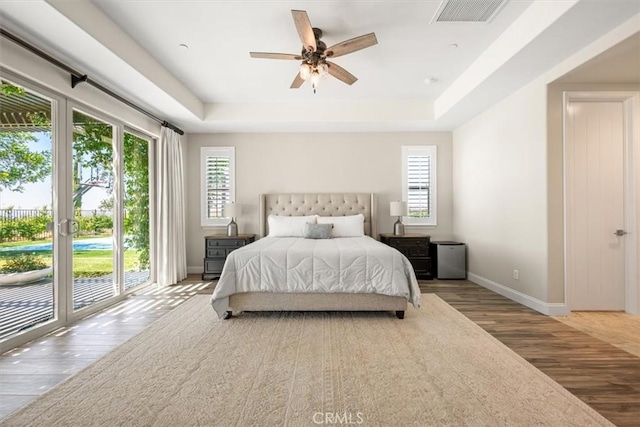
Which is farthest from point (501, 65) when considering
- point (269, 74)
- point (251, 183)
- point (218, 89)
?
point (251, 183)

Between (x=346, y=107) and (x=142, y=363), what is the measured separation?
4372 mm

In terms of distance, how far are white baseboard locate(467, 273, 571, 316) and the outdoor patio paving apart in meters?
5.16

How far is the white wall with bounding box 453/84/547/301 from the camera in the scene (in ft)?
11.5

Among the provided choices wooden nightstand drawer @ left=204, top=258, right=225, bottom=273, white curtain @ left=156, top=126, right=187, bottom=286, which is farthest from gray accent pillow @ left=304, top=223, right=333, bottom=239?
white curtain @ left=156, top=126, right=187, bottom=286

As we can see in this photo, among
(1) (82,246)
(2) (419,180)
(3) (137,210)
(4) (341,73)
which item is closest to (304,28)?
(4) (341,73)

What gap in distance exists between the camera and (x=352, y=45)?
277 centimetres

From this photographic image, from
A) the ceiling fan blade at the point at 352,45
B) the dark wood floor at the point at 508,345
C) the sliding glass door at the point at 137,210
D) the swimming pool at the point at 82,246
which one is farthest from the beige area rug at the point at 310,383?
the ceiling fan blade at the point at 352,45

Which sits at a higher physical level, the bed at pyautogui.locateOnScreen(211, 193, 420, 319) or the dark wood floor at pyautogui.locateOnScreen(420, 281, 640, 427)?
the bed at pyautogui.locateOnScreen(211, 193, 420, 319)

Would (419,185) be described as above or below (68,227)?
above

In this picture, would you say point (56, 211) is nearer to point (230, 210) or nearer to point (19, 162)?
point (19, 162)

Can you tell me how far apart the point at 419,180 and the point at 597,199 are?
264 centimetres

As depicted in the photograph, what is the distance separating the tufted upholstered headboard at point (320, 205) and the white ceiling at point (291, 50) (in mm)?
1357

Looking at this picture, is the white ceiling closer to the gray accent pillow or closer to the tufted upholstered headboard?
the tufted upholstered headboard

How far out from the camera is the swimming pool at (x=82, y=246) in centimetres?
270
